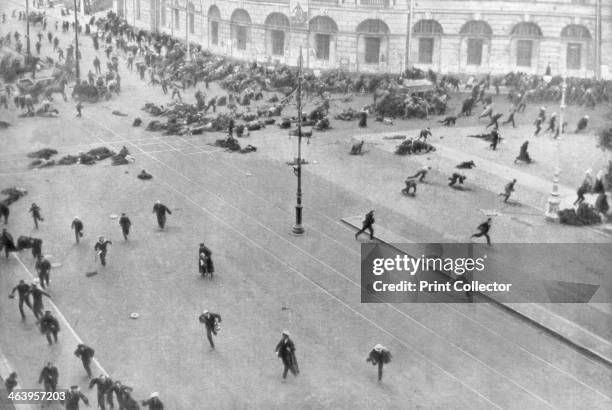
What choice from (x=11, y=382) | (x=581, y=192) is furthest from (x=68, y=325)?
(x=581, y=192)

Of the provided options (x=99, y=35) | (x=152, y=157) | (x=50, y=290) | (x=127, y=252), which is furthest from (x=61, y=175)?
(x=99, y=35)

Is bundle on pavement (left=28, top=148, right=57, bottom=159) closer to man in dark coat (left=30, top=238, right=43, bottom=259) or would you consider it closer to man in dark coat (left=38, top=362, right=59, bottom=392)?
man in dark coat (left=30, top=238, right=43, bottom=259)

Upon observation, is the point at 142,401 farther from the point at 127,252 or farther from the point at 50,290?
the point at 127,252

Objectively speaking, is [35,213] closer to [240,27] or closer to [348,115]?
[348,115]

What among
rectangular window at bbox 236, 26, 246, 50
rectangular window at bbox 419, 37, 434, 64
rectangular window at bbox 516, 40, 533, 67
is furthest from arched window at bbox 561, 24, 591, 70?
rectangular window at bbox 236, 26, 246, 50

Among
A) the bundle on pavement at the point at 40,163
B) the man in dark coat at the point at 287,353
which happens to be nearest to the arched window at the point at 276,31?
the bundle on pavement at the point at 40,163
